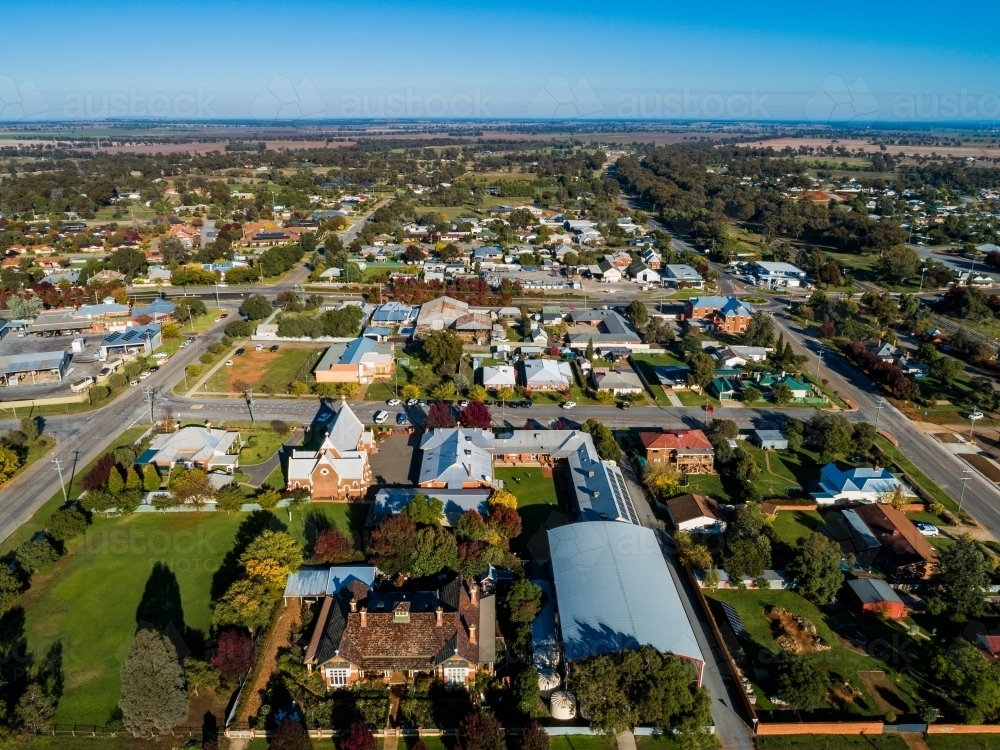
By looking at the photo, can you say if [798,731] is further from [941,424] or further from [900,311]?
[900,311]

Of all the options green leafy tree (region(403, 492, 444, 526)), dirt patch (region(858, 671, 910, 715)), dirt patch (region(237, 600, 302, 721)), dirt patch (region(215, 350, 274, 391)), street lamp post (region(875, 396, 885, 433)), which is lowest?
street lamp post (region(875, 396, 885, 433))

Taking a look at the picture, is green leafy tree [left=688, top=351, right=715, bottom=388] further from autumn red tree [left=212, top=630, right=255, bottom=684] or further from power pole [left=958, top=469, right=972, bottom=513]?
autumn red tree [left=212, top=630, right=255, bottom=684]

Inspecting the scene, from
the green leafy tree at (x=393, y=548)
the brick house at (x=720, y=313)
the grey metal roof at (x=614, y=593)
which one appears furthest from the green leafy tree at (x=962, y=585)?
the brick house at (x=720, y=313)

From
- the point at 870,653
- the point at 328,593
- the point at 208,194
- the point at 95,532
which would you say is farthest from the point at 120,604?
the point at 208,194

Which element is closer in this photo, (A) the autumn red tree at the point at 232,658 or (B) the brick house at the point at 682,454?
(A) the autumn red tree at the point at 232,658

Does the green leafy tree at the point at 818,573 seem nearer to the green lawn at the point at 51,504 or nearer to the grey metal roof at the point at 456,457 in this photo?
the grey metal roof at the point at 456,457

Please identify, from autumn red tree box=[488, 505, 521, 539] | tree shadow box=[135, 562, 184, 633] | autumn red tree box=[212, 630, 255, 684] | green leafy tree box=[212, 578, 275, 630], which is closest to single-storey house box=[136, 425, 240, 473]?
tree shadow box=[135, 562, 184, 633]
